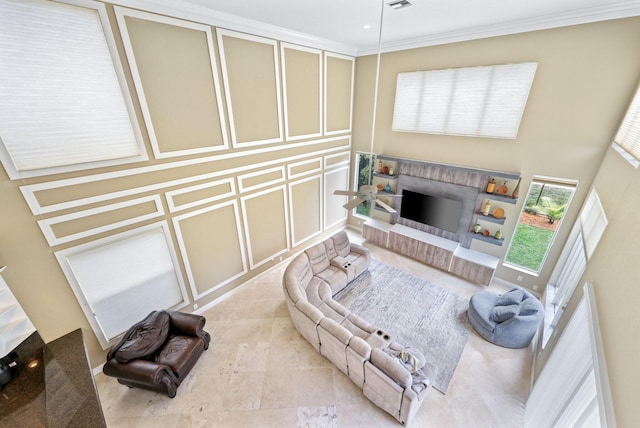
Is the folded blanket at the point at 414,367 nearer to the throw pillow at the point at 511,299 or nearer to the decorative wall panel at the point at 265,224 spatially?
the throw pillow at the point at 511,299

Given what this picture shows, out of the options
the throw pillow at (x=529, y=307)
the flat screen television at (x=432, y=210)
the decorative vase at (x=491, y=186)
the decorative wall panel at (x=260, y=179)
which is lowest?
the throw pillow at (x=529, y=307)

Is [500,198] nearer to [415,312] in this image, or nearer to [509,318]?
[509,318]

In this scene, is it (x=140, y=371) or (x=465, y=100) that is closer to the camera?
(x=140, y=371)

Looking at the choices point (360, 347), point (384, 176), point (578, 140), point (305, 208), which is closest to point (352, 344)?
point (360, 347)

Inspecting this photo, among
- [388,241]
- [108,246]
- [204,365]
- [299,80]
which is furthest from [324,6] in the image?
[204,365]

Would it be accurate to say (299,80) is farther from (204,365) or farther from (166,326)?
(204,365)

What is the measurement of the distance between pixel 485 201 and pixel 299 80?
14.1ft

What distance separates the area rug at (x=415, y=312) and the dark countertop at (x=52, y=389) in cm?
341

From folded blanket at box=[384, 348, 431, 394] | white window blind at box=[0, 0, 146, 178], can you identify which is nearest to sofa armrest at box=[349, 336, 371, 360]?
folded blanket at box=[384, 348, 431, 394]

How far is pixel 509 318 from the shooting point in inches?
143

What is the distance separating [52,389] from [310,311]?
9.10 ft

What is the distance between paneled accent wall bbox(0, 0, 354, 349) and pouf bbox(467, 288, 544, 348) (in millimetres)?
3855

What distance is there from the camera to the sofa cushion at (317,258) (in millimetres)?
4637

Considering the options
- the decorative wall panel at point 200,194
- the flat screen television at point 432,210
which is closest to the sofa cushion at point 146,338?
the decorative wall panel at point 200,194
